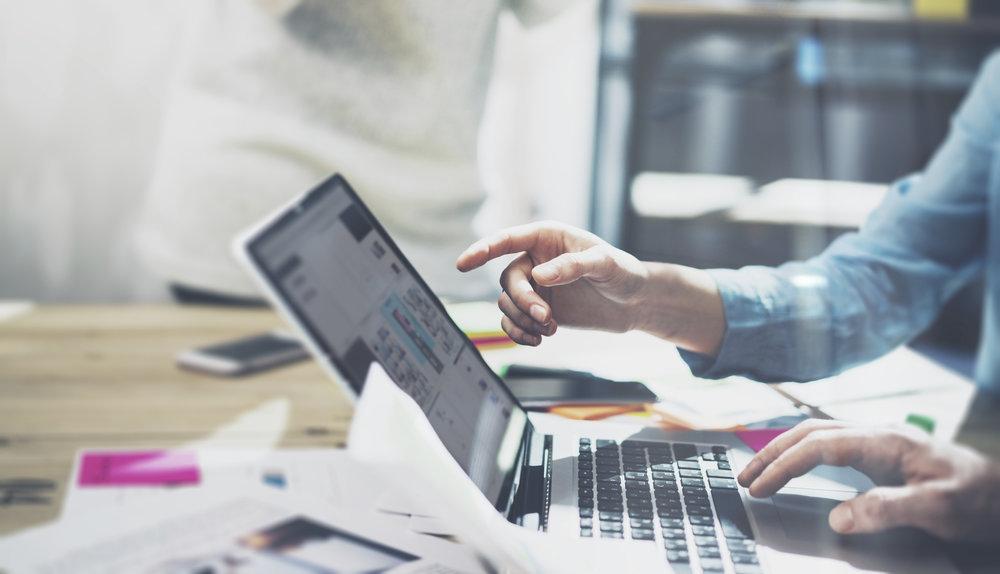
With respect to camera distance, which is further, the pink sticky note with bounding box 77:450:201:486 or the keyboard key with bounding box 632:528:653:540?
the pink sticky note with bounding box 77:450:201:486

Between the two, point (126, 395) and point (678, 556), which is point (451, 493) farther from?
point (126, 395)

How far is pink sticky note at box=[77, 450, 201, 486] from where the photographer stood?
23.2 inches

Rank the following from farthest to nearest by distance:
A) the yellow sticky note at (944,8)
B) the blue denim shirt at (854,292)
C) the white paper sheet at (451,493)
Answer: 1. the yellow sticky note at (944,8)
2. the blue denim shirt at (854,292)
3. the white paper sheet at (451,493)

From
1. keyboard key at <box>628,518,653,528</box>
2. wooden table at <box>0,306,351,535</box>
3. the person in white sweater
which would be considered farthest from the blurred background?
keyboard key at <box>628,518,653,528</box>

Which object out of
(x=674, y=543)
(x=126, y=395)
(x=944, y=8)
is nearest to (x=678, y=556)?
(x=674, y=543)

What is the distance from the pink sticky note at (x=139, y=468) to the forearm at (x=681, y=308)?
38cm

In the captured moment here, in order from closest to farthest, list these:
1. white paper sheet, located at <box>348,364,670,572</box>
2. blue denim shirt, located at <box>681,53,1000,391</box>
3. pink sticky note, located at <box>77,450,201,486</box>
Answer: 1. white paper sheet, located at <box>348,364,670,572</box>
2. blue denim shirt, located at <box>681,53,1000,391</box>
3. pink sticky note, located at <box>77,450,201,486</box>

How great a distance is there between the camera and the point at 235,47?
3.13 feet

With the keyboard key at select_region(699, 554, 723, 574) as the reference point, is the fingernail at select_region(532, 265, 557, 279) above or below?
above

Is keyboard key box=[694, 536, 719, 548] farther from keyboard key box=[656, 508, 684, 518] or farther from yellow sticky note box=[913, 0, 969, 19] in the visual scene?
yellow sticky note box=[913, 0, 969, 19]

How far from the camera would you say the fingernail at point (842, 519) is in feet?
1.18

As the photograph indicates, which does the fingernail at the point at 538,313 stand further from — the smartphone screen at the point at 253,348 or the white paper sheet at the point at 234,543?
the smartphone screen at the point at 253,348

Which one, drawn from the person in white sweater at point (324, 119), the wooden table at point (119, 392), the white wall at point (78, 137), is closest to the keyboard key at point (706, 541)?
the person in white sweater at point (324, 119)

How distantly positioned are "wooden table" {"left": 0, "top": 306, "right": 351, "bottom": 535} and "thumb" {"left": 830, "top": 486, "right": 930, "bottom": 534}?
441 millimetres
